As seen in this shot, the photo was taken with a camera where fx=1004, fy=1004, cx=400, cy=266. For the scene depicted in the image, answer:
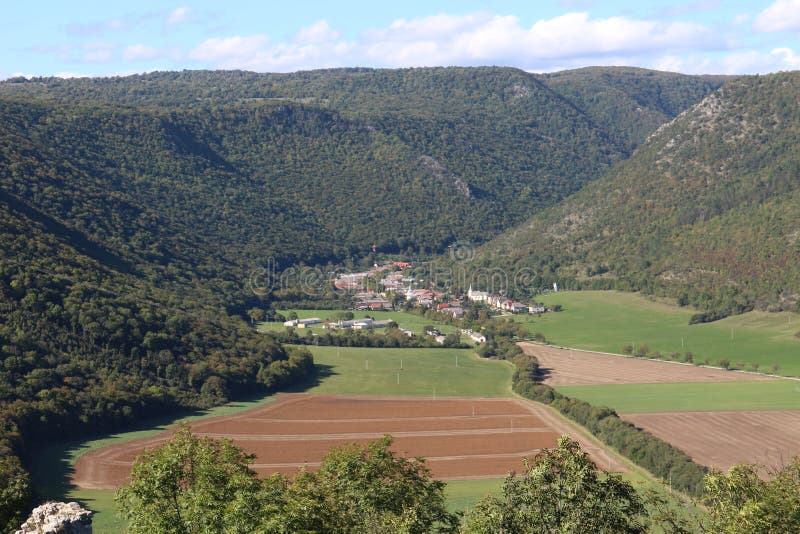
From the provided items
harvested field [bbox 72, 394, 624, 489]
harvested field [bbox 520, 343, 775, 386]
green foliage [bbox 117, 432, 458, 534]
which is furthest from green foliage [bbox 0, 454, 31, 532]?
harvested field [bbox 520, 343, 775, 386]

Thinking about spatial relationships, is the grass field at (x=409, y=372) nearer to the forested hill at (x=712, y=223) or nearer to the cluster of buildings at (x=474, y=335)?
the cluster of buildings at (x=474, y=335)

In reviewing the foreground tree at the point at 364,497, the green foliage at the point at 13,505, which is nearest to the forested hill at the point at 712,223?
the foreground tree at the point at 364,497

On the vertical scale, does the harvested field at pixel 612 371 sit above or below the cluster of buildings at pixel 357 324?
below

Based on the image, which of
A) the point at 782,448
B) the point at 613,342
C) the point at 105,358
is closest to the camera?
the point at 782,448

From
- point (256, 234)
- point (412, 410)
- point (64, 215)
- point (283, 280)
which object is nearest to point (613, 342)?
point (412, 410)

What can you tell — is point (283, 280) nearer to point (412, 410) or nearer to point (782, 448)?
point (412, 410)

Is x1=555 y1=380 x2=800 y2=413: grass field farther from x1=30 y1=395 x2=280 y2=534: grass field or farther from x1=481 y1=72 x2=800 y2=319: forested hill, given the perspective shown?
x1=481 y1=72 x2=800 y2=319: forested hill

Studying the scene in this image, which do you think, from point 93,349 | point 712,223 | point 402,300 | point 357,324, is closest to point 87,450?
point 93,349
